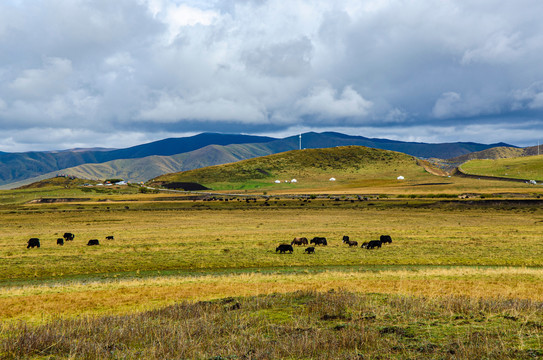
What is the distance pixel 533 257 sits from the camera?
38.2m

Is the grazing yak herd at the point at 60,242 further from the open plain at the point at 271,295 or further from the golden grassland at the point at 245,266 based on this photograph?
the open plain at the point at 271,295

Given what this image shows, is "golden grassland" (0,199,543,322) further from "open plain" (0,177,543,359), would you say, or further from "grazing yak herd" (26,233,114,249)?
"grazing yak herd" (26,233,114,249)

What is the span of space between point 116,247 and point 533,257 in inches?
1624

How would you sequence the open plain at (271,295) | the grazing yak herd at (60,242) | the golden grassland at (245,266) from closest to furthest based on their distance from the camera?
the open plain at (271,295) → the golden grassland at (245,266) → the grazing yak herd at (60,242)

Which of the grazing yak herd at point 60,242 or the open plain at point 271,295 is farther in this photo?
the grazing yak herd at point 60,242

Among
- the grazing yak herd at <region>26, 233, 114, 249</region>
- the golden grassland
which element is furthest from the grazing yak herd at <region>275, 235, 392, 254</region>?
the grazing yak herd at <region>26, 233, 114, 249</region>

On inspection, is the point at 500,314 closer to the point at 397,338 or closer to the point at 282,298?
the point at 397,338

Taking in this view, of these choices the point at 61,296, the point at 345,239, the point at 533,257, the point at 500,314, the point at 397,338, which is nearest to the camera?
the point at 397,338

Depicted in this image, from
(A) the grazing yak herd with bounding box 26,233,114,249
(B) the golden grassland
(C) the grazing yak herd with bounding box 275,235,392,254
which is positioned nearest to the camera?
(B) the golden grassland

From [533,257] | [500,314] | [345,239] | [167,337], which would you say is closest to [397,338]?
[500,314]

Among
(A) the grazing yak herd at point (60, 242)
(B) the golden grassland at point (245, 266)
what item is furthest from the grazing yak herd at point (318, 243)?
(A) the grazing yak herd at point (60, 242)

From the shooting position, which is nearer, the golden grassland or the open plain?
the open plain

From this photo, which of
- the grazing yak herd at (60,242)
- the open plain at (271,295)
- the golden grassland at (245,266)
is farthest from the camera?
the grazing yak herd at (60,242)

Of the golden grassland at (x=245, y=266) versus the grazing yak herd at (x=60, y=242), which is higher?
the grazing yak herd at (x=60, y=242)
